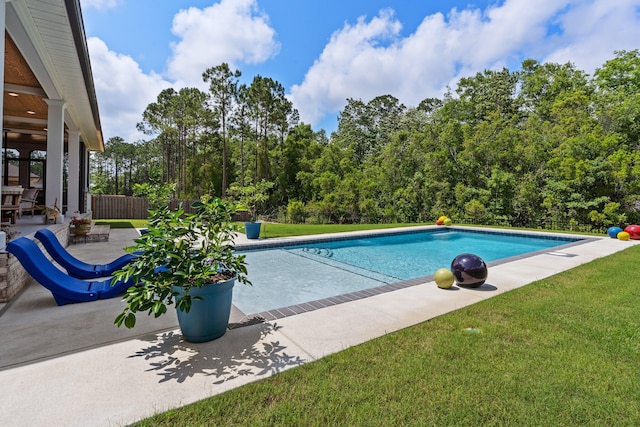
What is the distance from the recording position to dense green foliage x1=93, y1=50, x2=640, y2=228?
13680 millimetres

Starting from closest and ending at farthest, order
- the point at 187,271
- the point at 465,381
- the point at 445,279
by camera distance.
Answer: the point at 465,381 < the point at 187,271 < the point at 445,279

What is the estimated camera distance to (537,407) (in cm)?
191

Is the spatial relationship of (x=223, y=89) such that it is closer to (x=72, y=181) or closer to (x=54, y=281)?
(x=72, y=181)

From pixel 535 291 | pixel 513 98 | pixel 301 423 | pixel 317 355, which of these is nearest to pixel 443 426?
pixel 301 423

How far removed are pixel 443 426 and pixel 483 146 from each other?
1782cm

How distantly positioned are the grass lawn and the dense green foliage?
12437 millimetres

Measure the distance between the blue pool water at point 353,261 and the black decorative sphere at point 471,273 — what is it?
5.72 ft

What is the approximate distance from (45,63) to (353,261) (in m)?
7.39

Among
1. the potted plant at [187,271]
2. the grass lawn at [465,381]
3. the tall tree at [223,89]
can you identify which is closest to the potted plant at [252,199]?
the potted plant at [187,271]

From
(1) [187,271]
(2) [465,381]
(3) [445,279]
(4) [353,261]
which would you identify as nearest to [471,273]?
(3) [445,279]

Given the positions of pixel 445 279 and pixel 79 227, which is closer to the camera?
pixel 445 279

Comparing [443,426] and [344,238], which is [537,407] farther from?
[344,238]

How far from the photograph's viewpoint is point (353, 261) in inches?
313

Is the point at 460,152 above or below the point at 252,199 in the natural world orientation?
above
